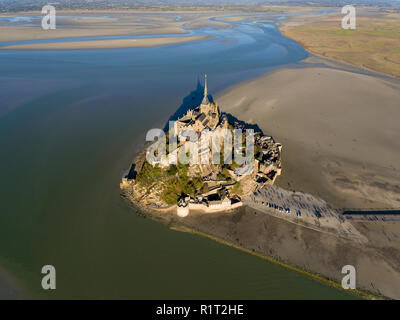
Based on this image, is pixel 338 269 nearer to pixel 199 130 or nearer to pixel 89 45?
pixel 199 130

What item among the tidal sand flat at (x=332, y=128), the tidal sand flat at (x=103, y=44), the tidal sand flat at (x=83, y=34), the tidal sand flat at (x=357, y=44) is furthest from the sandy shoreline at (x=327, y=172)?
the tidal sand flat at (x=83, y=34)

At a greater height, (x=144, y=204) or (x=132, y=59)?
(x=132, y=59)

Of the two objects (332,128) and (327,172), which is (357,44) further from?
(327,172)

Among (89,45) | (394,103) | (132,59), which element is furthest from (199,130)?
(89,45)

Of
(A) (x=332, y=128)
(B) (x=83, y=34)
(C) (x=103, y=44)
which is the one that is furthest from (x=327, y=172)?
(B) (x=83, y=34)

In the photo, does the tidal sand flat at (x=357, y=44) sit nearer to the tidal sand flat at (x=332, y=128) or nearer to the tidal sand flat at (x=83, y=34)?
the tidal sand flat at (x=332, y=128)

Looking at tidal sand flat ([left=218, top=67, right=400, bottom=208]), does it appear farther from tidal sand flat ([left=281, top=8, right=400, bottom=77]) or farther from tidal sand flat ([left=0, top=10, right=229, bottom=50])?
tidal sand flat ([left=0, top=10, right=229, bottom=50])
